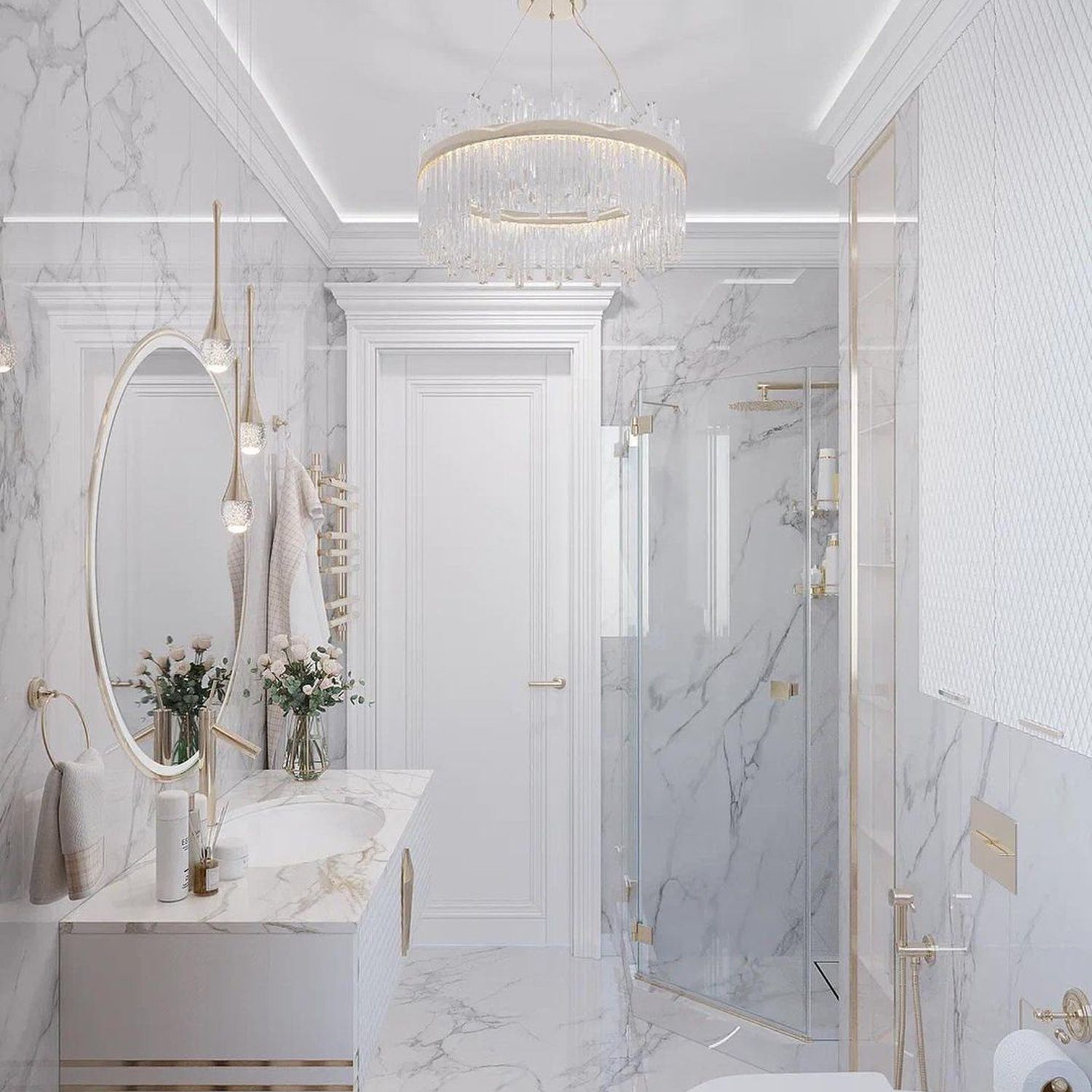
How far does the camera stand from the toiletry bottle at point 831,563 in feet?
8.71

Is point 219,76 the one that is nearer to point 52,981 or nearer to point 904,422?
point 904,422

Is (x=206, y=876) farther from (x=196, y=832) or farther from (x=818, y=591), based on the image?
(x=818, y=591)

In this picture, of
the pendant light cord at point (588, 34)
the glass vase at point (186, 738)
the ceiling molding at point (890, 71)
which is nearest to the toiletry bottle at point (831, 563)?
the ceiling molding at point (890, 71)

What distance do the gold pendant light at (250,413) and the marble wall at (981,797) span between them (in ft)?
4.93

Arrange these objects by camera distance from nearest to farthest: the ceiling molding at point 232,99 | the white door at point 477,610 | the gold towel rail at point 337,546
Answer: the ceiling molding at point 232,99 < the gold towel rail at point 337,546 < the white door at point 477,610

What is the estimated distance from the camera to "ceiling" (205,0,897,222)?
6.72 ft

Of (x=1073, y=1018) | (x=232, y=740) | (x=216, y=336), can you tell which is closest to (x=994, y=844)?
(x=1073, y=1018)

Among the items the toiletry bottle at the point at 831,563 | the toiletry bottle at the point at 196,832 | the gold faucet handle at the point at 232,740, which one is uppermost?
the toiletry bottle at the point at 831,563

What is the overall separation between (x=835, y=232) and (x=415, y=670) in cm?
215

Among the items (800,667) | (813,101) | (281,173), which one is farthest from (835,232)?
(281,173)

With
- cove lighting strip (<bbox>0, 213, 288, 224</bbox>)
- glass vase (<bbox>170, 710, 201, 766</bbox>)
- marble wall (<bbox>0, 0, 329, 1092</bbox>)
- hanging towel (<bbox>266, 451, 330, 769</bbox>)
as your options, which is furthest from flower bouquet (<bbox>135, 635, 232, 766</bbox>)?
cove lighting strip (<bbox>0, 213, 288, 224</bbox>)

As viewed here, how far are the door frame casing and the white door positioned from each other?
0.08 meters

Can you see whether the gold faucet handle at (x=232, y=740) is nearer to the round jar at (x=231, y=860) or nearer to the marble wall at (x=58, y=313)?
the marble wall at (x=58, y=313)

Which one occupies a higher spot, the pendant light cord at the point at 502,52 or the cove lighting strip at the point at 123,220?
the pendant light cord at the point at 502,52
